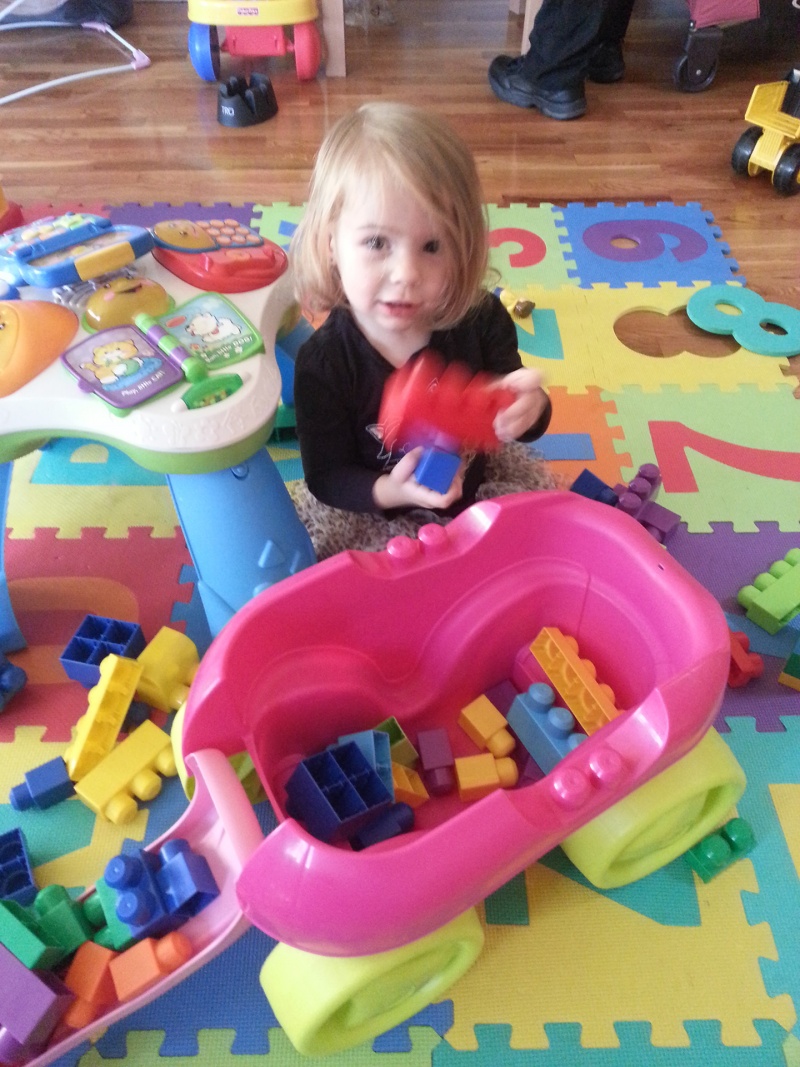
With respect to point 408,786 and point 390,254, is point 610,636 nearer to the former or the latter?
point 408,786

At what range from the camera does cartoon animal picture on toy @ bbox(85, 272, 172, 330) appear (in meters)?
0.83

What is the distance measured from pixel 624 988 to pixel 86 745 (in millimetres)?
557

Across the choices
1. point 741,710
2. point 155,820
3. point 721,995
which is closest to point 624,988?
point 721,995

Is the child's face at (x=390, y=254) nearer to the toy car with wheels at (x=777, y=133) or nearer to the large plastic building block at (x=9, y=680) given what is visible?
the large plastic building block at (x=9, y=680)

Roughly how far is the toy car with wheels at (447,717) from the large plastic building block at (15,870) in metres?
0.24

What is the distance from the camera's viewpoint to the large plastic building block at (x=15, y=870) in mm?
724

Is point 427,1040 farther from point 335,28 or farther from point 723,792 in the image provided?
point 335,28

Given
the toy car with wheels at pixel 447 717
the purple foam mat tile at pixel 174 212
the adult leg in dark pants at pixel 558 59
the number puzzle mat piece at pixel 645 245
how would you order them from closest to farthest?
1. the toy car with wheels at pixel 447 717
2. the number puzzle mat piece at pixel 645 245
3. the purple foam mat tile at pixel 174 212
4. the adult leg in dark pants at pixel 558 59

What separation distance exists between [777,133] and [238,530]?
148 cm

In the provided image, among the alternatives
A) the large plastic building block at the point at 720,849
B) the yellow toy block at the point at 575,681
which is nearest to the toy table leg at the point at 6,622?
the yellow toy block at the point at 575,681

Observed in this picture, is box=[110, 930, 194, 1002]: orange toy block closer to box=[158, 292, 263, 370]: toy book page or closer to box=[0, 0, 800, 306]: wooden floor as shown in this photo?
box=[158, 292, 263, 370]: toy book page

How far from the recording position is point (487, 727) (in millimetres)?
803

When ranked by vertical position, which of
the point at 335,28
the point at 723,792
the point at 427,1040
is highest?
the point at 335,28

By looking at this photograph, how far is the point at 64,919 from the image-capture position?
67 cm
